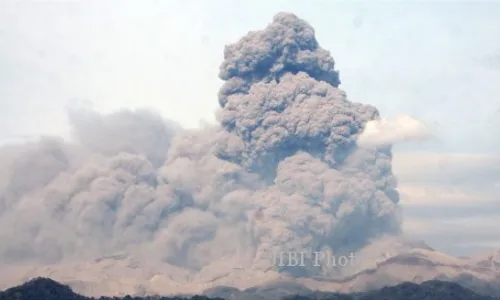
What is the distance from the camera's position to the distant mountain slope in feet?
281

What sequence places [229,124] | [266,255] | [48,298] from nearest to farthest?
[48,298]
[266,255]
[229,124]

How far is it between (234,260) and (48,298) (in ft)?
254

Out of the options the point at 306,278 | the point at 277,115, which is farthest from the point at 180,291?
the point at 277,115

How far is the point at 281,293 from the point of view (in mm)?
147625

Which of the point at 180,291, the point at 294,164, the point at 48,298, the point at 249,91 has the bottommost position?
the point at 48,298

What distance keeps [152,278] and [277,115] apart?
37166 millimetres

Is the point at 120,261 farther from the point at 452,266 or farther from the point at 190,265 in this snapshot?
the point at 452,266

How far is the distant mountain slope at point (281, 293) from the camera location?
8569 centimetres

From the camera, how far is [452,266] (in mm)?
165250

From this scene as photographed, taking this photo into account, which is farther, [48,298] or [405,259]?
[405,259]

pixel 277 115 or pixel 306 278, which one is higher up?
pixel 277 115

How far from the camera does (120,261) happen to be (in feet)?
533

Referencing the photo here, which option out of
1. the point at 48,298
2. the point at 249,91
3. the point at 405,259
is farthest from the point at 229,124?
the point at 48,298

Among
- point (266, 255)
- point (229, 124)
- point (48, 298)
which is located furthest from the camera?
point (229, 124)
